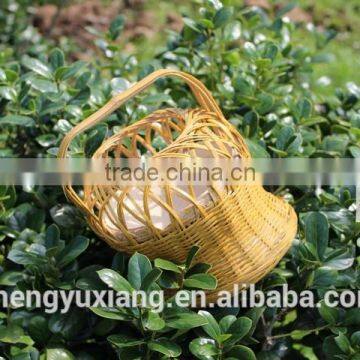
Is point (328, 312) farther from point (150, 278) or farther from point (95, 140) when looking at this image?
point (95, 140)

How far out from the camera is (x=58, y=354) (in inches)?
67.6

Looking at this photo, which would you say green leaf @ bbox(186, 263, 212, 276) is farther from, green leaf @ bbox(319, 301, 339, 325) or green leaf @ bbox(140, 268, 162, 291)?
green leaf @ bbox(319, 301, 339, 325)

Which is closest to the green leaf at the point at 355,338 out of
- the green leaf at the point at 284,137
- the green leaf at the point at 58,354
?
the green leaf at the point at 284,137

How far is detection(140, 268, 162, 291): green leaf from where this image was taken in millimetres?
1543

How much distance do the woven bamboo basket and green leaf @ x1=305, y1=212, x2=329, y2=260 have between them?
1.4 inches

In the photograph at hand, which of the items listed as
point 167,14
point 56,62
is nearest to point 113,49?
point 56,62

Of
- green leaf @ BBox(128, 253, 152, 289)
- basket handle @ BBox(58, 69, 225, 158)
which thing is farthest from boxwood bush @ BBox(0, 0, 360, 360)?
basket handle @ BBox(58, 69, 225, 158)

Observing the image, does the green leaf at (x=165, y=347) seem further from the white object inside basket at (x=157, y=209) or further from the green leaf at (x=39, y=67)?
the green leaf at (x=39, y=67)

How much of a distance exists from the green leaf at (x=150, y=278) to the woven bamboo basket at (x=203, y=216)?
7 cm

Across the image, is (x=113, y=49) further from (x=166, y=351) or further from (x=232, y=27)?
(x=166, y=351)

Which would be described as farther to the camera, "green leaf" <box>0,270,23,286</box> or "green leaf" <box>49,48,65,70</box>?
"green leaf" <box>49,48,65,70</box>

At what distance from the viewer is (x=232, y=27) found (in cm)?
234

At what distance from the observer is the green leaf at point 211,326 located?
→ 162cm

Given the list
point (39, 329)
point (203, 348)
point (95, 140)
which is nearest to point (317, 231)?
point (203, 348)
